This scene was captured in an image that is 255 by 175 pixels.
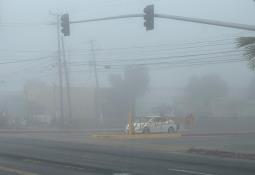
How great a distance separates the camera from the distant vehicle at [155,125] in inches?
1736

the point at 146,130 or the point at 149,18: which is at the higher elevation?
the point at 149,18

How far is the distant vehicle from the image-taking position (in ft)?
145

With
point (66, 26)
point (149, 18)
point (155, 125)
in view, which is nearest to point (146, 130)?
point (155, 125)

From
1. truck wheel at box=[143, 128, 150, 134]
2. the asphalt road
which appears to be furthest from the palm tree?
truck wheel at box=[143, 128, 150, 134]

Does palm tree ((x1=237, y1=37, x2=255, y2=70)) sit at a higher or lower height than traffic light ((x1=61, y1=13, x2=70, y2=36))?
lower

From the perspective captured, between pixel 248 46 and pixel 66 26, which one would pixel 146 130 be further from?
pixel 248 46

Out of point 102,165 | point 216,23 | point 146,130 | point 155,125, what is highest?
point 216,23

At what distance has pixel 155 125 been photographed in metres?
45.0

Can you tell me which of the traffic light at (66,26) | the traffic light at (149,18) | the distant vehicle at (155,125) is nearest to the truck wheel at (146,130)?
the distant vehicle at (155,125)

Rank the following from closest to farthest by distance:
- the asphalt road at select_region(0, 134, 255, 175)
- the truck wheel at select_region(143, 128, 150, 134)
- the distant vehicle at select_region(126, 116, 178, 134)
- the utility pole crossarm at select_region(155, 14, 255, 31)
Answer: the asphalt road at select_region(0, 134, 255, 175) < the utility pole crossarm at select_region(155, 14, 255, 31) < the truck wheel at select_region(143, 128, 150, 134) < the distant vehicle at select_region(126, 116, 178, 134)

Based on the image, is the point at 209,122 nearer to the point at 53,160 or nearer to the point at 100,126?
the point at 100,126

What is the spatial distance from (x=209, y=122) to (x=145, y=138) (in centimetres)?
2743

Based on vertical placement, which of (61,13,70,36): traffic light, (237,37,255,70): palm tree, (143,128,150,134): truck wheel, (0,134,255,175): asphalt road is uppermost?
(61,13,70,36): traffic light

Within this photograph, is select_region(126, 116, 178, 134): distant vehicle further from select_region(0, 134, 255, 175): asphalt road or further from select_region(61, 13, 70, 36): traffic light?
select_region(0, 134, 255, 175): asphalt road
